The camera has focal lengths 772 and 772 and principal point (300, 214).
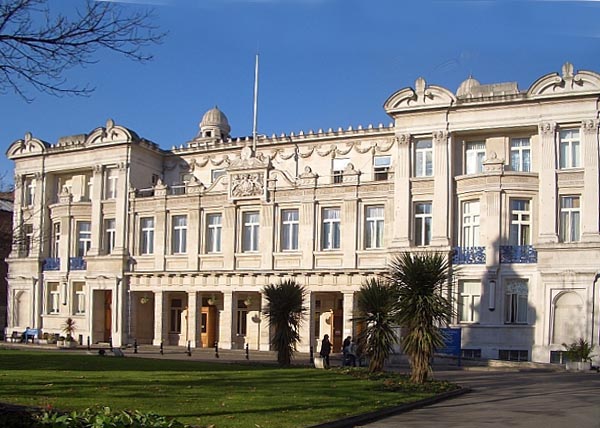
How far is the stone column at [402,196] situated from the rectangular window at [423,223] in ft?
2.26

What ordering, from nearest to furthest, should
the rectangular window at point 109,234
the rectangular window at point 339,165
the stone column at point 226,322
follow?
the stone column at point 226,322 → the rectangular window at point 339,165 → the rectangular window at point 109,234

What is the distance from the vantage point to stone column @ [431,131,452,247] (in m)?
40.4

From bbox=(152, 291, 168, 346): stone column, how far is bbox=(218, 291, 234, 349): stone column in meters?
4.20

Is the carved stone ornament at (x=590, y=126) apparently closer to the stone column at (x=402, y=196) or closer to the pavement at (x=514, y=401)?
the stone column at (x=402, y=196)

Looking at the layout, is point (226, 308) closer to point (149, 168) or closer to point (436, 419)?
point (149, 168)

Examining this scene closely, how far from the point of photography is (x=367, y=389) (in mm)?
22391

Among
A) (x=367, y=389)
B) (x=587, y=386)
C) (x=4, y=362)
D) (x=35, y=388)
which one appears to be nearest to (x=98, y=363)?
(x=4, y=362)

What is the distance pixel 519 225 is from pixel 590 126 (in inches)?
235

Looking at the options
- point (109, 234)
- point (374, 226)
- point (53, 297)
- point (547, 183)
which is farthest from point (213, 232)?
point (547, 183)

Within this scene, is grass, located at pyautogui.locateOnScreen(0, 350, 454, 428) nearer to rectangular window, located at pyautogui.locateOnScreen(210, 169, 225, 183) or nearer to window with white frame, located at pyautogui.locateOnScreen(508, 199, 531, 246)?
Result: window with white frame, located at pyautogui.locateOnScreen(508, 199, 531, 246)

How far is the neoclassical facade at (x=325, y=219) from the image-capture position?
3834 cm

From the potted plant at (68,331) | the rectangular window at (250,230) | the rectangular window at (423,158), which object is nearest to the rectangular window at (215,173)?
the rectangular window at (250,230)

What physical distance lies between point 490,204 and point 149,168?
79.3 ft

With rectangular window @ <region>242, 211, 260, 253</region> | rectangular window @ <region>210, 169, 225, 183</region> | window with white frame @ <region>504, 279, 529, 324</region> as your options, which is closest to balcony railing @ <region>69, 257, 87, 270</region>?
rectangular window @ <region>210, 169, 225, 183</region>
